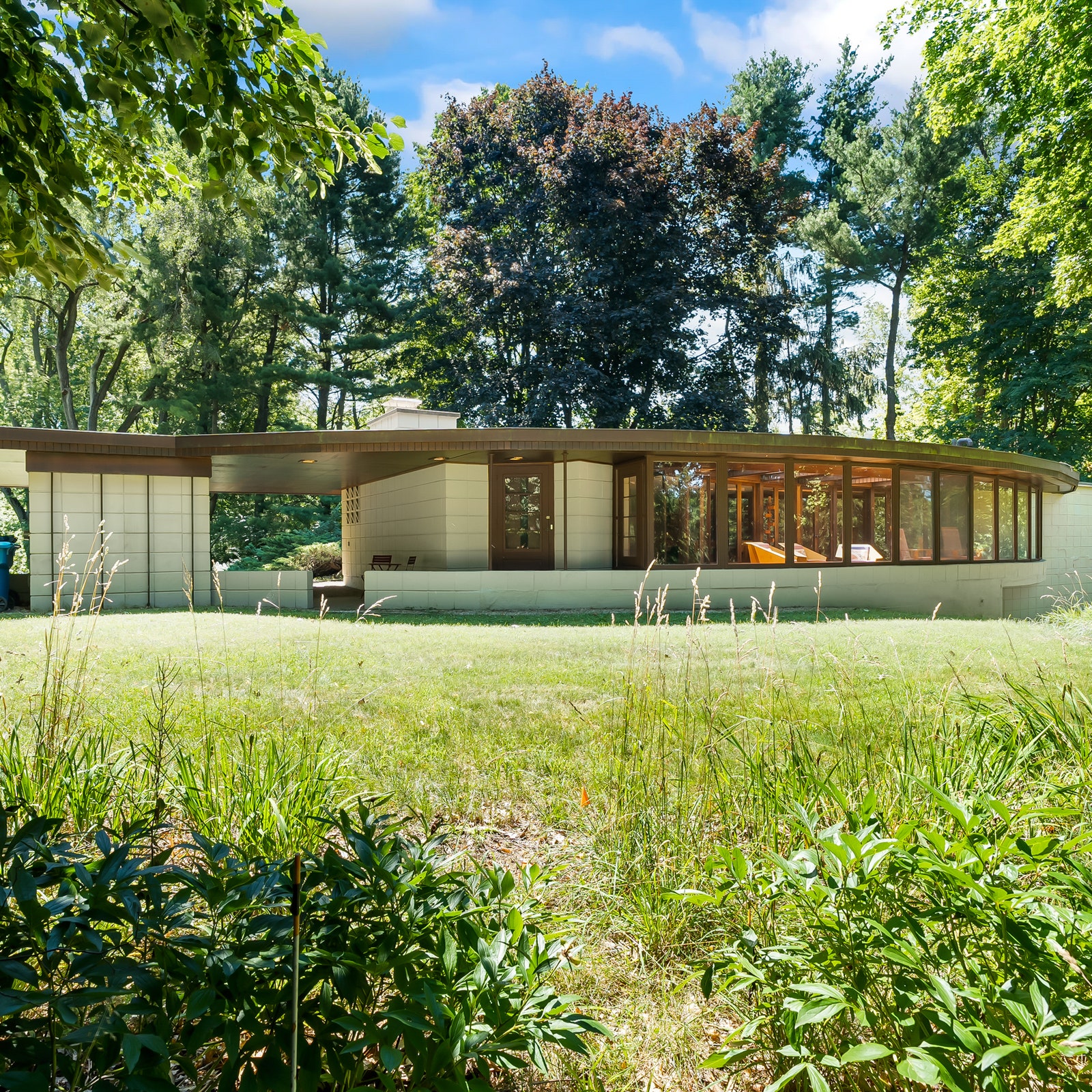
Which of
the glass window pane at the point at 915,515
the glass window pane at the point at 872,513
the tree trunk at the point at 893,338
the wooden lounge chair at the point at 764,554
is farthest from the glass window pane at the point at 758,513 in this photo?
the tree trunk at the point at 893,338

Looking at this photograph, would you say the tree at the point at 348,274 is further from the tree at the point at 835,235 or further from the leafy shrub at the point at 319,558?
the tree at the point at 835,235

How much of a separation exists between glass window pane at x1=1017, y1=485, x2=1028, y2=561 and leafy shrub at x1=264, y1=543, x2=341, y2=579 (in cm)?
1802

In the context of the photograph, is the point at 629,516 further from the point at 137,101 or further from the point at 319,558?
the point at 319,558

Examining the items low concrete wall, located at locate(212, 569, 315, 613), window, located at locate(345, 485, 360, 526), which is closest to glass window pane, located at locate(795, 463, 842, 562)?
low concrete wall, located at locate(212, 569, 315, 613)

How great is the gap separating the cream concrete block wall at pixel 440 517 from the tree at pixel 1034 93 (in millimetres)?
10844

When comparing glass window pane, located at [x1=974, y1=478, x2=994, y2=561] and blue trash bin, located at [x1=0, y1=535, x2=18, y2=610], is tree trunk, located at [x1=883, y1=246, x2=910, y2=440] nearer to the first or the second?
glass window pane, located at [x1=974, y1=478, x2=994, y2=561]

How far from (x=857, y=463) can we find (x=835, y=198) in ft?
63.0

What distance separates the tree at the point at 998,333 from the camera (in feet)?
75.5

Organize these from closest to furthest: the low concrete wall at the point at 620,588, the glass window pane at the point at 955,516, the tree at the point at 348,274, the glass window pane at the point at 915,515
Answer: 1. the low concrete wall at the point at 620,588
2. the glass window pane at the point at 915,515
3. the glass window pane at the point at 955,516
4. the tree at the point at 348,274

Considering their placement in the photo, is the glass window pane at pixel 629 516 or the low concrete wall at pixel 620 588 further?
the glass window pane at pixel 629 516

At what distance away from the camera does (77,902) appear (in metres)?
1.45

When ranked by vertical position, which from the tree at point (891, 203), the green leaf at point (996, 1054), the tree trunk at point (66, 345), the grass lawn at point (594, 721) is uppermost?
the tree at point (891, 203)

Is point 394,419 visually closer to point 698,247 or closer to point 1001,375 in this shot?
point 698,247

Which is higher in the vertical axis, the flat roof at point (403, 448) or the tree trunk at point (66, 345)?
the tree trunk at point (66, 345)
